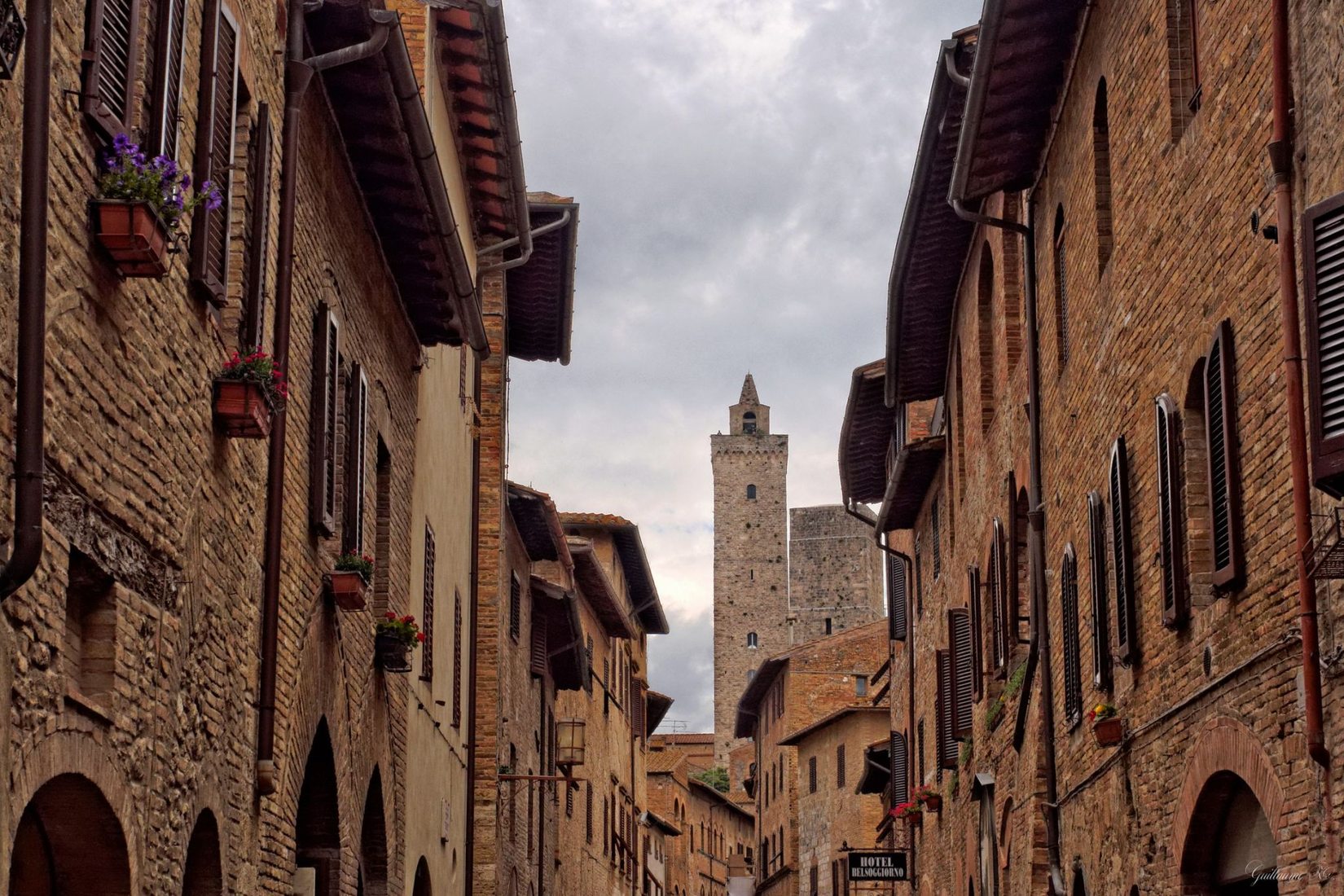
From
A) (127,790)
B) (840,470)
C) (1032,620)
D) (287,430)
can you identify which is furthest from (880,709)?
(127,790)

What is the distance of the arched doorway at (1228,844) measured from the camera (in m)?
9.59

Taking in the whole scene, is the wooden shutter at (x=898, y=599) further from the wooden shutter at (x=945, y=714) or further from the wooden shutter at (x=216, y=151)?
the wooden shutter at (x=216, y=151)

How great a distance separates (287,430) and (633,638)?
32.1 m

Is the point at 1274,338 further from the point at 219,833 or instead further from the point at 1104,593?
the point at 219,833

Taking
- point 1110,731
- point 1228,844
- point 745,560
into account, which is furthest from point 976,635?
point 745,560

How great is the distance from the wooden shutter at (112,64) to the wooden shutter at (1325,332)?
15.3 feet

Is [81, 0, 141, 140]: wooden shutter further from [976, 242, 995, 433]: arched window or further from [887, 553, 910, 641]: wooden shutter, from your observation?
[887, 553, 910, 641]: wooden shutter

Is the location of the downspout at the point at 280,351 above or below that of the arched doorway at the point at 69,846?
above

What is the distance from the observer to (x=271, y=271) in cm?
1054

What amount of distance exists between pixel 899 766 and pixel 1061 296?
628 inches

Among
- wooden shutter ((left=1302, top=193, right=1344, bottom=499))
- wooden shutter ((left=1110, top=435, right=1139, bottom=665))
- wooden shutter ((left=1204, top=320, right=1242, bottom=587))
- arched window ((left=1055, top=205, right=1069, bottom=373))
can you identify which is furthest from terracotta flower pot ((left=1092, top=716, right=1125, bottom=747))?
wooden shutter ((left=1302, top=193, right=1344, bottom=499))

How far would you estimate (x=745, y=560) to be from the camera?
96875mm

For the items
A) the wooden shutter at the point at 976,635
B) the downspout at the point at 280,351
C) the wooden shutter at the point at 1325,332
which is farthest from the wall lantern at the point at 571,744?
the wooden shutter at the point at 1325,332

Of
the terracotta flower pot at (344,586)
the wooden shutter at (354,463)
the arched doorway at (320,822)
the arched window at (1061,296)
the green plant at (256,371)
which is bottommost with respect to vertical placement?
the arched doorway at (320,822)
